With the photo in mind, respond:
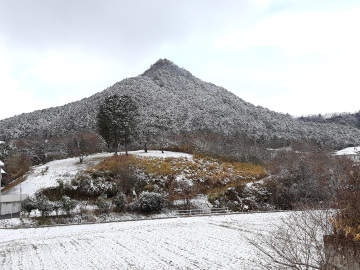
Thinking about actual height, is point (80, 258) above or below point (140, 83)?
below

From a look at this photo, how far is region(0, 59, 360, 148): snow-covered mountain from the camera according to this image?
7319 cm

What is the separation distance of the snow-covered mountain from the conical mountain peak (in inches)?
231

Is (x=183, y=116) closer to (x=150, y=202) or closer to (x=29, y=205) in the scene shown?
(x=150, y=202)

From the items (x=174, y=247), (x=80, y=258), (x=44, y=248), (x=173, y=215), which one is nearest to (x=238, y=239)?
(x=174, y=247)

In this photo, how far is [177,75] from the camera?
12762 cm

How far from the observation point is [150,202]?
2595 cm

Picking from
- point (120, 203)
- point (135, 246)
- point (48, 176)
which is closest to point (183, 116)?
point (48, 176)

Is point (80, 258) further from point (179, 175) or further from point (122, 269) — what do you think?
point (179, 175)

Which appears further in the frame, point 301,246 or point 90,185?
point 90,185

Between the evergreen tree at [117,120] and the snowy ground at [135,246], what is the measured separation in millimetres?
21676

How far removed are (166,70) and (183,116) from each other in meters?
53.9

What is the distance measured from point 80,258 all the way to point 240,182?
24.7m

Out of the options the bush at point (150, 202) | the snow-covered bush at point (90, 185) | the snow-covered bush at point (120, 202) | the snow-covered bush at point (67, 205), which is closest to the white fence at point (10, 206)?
the snow-covered bush at point (90, 185)

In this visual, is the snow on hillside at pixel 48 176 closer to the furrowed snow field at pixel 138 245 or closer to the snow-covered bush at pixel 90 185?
the snow-covered bush at pixel 90 185
